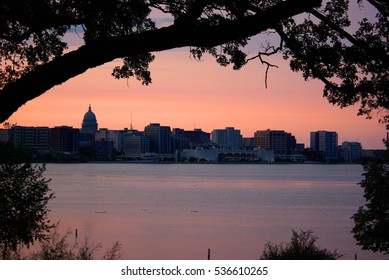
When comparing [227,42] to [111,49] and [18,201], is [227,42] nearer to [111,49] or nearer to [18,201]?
[111,49]

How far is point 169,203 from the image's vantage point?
105m

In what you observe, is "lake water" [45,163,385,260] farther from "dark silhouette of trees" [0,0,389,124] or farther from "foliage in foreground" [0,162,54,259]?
"dark silhouette of trees" [0,0,389,124]

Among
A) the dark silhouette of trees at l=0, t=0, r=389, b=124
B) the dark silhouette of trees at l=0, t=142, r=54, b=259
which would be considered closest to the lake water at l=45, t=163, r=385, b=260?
the dark silhouette of trees at l=0, t=142, r=54, b=259

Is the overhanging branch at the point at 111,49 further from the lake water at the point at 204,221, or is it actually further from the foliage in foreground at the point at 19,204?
the lake water at the point at 204,221

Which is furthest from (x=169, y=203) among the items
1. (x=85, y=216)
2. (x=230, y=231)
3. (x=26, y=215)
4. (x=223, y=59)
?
(x=223, y=59)

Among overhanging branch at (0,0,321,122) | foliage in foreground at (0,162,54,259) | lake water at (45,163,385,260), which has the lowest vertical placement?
lake water at (45,163,385,260)

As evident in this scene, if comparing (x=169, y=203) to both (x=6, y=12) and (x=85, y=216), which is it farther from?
(x=6, y=12)

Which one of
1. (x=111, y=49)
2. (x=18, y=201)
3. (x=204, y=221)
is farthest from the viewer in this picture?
(x=204, y=221)

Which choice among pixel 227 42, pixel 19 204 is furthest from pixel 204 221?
pixel 227 42

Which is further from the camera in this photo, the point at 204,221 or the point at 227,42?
the point at 204,221

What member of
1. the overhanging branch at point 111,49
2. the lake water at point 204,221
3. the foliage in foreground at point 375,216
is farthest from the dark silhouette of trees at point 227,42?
the lake water at point 204,221

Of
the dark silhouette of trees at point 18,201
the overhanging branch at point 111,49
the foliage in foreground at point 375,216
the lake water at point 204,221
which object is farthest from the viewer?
the lake water at point 204,221

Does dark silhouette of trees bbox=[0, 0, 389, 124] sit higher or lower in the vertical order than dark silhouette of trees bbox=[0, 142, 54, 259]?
higher
